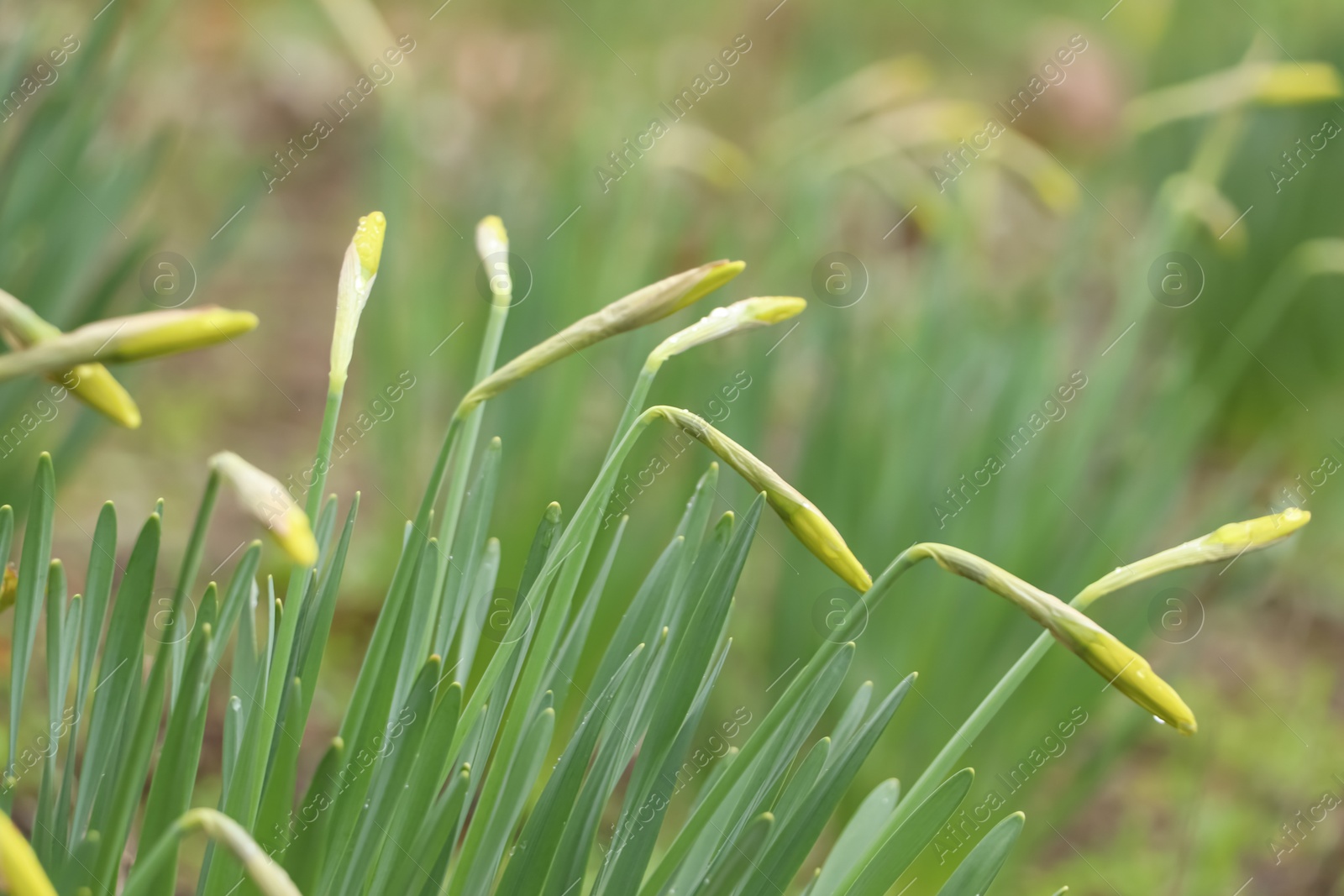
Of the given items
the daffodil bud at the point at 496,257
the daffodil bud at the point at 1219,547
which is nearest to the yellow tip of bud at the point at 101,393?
the daffodil bud at the point at 496,257

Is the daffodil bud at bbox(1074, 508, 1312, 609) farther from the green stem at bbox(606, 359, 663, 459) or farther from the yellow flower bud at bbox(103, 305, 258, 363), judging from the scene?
the yellow flower bud at bbox(103, 305, 258, 363)

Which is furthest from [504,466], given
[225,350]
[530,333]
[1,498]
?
[225,350]

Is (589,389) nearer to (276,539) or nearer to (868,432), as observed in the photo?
(868,432)

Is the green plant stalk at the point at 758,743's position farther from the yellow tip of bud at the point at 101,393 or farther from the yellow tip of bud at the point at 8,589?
the yellow tip of bud at the point at 8,589

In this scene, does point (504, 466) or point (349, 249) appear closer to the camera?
point (349, 249)

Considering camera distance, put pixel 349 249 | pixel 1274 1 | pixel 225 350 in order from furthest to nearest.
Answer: pixel 1274 1 < pixel 225 350 < pixel 349 249

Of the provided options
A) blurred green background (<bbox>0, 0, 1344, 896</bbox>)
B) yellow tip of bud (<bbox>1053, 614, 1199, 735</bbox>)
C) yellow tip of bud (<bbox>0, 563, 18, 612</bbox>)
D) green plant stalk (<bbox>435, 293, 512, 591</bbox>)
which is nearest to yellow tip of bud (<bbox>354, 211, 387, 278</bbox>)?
green plant stalk (<bbox>435, 293, 512, 591</bbox>)
